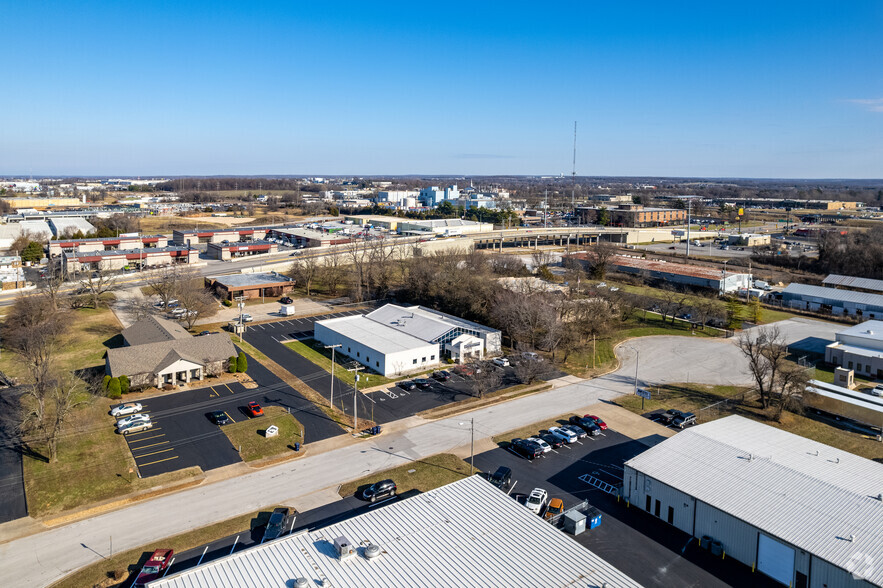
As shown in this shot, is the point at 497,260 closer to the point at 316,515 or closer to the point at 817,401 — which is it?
the point at 817,401

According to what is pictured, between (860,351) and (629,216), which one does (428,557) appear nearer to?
(860,351)

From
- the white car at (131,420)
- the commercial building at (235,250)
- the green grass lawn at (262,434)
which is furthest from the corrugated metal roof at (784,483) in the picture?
the commercial building at (235,250)

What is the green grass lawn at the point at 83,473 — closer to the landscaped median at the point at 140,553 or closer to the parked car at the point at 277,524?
the landscaped median at the point at 140,553

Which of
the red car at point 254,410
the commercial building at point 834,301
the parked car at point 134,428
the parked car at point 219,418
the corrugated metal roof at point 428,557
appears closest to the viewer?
the corrugated metal roof at point 428,557

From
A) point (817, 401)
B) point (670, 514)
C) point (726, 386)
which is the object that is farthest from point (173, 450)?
point (817, 401)

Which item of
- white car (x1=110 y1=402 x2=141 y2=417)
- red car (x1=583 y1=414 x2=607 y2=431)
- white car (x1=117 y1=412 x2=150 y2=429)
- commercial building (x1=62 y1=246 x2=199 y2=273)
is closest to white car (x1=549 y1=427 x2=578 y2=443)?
red car (x1=583 y1=414 x2=607 y2=431)

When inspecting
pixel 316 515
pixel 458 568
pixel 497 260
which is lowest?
pixel 316 515
